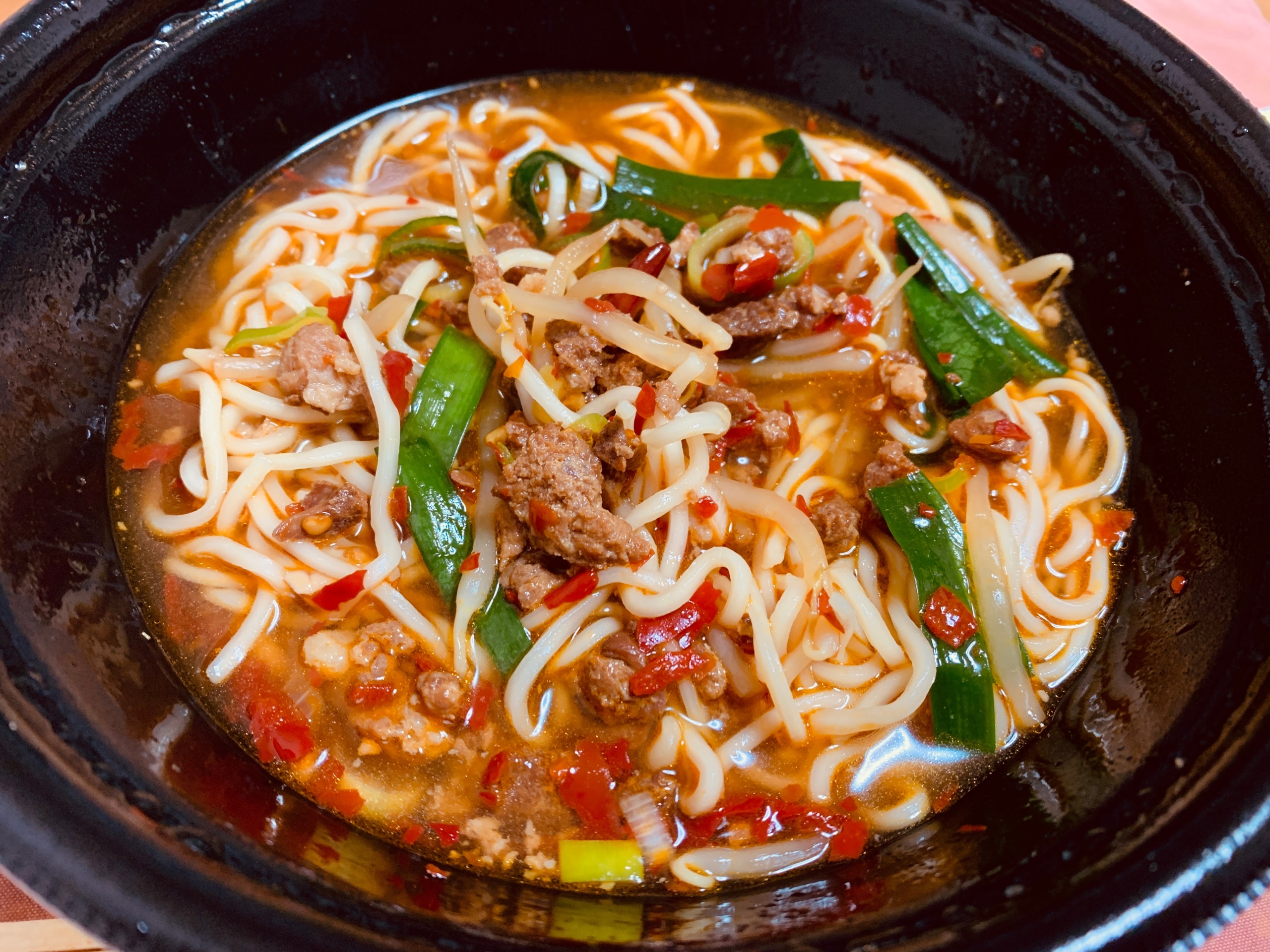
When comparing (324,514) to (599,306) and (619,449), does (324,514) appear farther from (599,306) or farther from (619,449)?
(599,306)

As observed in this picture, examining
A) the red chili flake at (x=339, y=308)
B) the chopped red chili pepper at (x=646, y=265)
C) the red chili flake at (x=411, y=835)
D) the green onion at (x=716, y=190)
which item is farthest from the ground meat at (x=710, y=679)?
the green onion at (x=716, y=190)

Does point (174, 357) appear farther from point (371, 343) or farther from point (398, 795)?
point (398, 795)

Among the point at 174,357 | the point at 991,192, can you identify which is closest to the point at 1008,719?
the point at 991,192

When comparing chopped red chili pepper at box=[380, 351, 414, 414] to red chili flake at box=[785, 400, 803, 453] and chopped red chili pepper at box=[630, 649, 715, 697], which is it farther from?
red chili flake at box=[785, 400, 803, 453]

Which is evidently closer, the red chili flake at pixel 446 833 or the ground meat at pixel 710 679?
the red chili flake at pixel 446 833

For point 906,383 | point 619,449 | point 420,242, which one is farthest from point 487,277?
point 906,383

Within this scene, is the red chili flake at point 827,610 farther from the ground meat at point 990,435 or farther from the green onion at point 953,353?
the green onion at point 953,353
